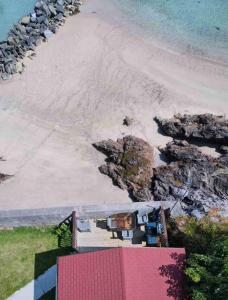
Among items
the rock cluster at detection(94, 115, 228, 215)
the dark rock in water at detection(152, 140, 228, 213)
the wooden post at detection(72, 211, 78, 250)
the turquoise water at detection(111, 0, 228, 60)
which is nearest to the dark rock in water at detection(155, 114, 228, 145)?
the rock cluster at detection(94, 115, 228, 215)

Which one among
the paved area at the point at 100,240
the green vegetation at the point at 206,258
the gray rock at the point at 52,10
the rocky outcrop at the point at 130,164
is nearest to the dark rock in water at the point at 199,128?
the rocky outcrop at the point at 130,164

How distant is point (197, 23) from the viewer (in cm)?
4094

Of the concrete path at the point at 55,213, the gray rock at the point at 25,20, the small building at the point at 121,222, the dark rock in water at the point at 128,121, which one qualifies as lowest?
the small building at the point at 121,222

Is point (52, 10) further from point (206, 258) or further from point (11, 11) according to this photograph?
point (206, 258)

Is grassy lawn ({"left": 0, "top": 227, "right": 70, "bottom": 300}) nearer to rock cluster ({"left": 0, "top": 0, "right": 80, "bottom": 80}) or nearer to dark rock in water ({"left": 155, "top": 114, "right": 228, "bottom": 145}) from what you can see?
dark rock in water ({"left": 155, "top": 114, "right": 228, "bottom": 145})

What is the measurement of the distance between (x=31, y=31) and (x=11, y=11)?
11.6 feet

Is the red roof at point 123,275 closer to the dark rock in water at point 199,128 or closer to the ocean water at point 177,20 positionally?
the dark rock in water at point 199,128

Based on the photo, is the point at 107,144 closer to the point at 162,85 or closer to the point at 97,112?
the point at 97,112

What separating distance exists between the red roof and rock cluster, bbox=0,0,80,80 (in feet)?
58.4

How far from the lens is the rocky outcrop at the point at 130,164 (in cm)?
2930

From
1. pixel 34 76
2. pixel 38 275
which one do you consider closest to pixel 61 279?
pixel 38 275

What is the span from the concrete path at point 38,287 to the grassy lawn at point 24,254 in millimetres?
239

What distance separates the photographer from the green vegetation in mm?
21250

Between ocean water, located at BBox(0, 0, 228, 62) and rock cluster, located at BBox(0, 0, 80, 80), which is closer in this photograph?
rock cluster, located at BBox(0, 0, 80, 80)
